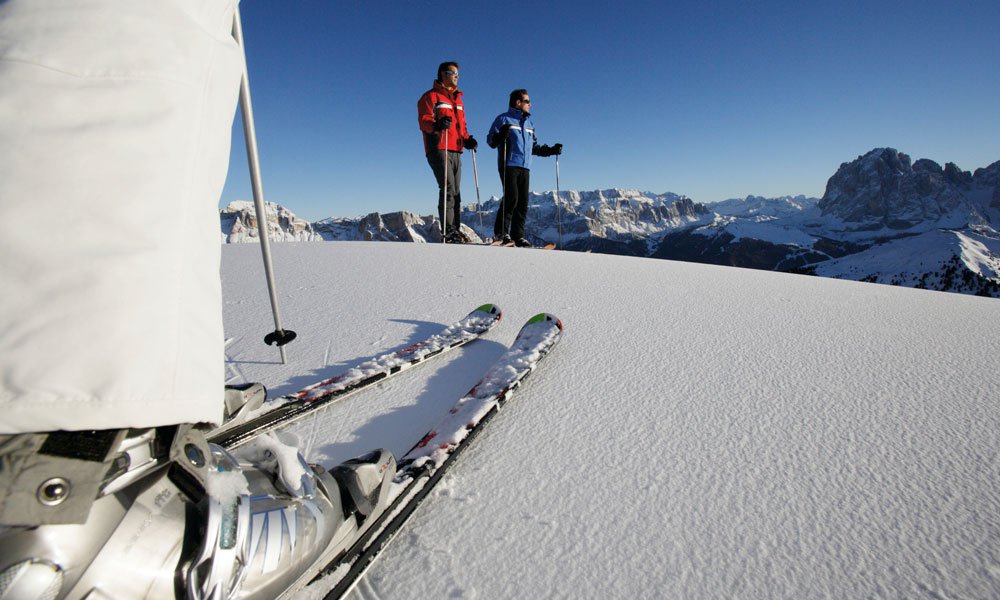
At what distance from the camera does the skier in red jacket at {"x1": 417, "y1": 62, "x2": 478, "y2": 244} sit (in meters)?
6.68

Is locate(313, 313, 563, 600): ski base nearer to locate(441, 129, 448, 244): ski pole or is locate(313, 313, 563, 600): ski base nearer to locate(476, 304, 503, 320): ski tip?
locate(476, 304, 503, 320): ski tip

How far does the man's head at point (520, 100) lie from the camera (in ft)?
22.5

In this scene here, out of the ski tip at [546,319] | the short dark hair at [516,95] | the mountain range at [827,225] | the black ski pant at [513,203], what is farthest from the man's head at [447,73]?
the mountain range at [827,225]

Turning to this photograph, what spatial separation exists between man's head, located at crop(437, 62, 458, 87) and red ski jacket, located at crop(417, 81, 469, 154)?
0.26 feet

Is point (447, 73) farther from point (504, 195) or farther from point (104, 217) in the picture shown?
point (104, 217)

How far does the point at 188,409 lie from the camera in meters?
0.67

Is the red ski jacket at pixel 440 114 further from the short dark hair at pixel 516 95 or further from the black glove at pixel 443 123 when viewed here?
the short dark hair at pixel 516 95

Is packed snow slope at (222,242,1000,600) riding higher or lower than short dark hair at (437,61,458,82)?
lower

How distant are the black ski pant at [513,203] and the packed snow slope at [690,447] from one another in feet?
14.2

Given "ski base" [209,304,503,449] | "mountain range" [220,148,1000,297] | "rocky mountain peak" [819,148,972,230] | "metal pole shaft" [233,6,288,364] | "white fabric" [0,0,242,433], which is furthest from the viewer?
"rocky mountain peak" [819,148,972,230]

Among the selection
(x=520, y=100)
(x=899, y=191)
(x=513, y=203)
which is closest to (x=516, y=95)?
(x=520, y=100)

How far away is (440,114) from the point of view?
21.7ft

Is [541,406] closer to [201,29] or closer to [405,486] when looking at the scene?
[405,486]

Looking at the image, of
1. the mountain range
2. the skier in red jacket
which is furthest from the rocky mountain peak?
the skier in red jacket
